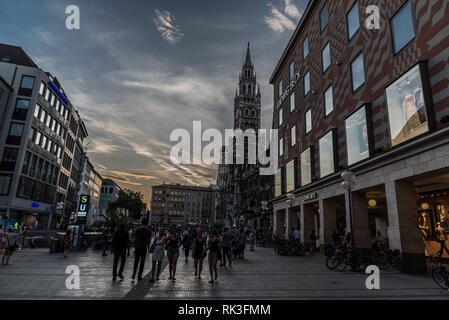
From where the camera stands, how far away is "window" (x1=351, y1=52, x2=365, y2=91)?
17.5 metres

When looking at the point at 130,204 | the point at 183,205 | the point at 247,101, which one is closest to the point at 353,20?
the point at 130,204

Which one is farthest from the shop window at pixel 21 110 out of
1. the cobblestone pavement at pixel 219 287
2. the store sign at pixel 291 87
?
the store sign at pixel 291 87

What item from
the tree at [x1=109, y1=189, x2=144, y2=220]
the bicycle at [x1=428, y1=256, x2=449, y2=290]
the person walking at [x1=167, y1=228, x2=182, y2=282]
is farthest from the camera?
the tree at [x1=109, y1=189, x2=144, y2=220]

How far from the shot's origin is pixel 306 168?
25.6 metres

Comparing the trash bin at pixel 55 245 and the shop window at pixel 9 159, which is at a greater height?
the shop window at pixel 9 159

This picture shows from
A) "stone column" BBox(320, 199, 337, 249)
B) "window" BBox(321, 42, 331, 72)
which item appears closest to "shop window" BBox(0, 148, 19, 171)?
"stone column" BBox(320, 199, 337, 249)

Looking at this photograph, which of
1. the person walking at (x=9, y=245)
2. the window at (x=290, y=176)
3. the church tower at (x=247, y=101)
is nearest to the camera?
the person walking at (x=9, y=245)

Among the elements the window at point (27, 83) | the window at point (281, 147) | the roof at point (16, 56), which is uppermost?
the roof at point (16, 56)

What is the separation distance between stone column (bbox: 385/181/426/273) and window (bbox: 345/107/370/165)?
3.28 m

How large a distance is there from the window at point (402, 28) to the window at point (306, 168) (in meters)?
12.1

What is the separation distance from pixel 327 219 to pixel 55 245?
2134 cm

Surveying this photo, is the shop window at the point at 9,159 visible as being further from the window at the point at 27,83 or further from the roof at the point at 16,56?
the roof at the point at 16,56

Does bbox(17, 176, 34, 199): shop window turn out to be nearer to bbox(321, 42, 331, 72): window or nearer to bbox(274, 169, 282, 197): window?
bbox(274, 169, 282, 197): window

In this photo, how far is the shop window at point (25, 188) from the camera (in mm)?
36844
